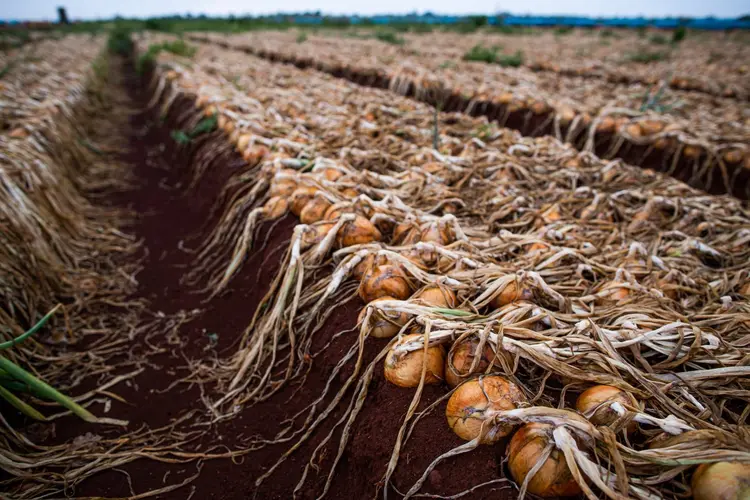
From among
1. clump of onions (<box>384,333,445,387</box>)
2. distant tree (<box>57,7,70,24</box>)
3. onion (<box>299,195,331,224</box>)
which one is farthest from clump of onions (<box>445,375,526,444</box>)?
distant tree (<box>57,7,70,24</box>)

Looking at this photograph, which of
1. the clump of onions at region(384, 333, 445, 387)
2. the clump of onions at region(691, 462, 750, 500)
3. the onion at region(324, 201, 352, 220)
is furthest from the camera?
the onion at region(324, 201, 352, 220)

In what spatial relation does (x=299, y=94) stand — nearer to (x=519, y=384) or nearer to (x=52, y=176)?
(x=52, y=176)

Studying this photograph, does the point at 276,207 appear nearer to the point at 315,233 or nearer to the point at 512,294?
the point at 315,233

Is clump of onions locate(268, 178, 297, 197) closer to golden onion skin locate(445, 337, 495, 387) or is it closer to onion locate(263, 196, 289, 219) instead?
onion locate(263, 196, 289, 219)

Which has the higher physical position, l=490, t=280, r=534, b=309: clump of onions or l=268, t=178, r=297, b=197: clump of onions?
l=268, t=178, r=297, b=197: clump of onions

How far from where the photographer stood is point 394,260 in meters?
1.88

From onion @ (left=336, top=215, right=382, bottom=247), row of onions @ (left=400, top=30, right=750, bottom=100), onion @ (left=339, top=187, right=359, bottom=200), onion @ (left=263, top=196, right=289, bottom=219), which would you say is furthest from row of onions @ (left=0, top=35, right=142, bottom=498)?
row of onions @ (left=400, top=30, right=750, bottom=100)

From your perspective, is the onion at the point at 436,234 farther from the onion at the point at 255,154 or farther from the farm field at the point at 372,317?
the onion at the point at 255,154

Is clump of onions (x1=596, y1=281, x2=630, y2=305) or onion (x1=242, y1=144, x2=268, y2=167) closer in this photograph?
clump of onions (x1=596, y1=281, x2=630, y2=305)

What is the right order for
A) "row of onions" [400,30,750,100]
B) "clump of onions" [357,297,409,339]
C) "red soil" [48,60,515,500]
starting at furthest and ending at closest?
"row of onions" [400,30,750,100]
"clump of onions" [357,297,409,339]
"red soil" [48,60,515,500]

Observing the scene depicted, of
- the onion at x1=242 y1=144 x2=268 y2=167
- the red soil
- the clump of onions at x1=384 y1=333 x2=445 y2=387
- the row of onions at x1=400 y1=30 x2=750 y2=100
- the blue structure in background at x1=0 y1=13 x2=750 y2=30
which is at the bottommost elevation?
the red soil

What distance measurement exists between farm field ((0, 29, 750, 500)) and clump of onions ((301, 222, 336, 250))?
1 centimetres

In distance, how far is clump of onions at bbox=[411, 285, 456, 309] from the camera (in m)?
1.71

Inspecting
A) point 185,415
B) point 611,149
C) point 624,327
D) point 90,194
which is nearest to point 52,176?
point 90,194
